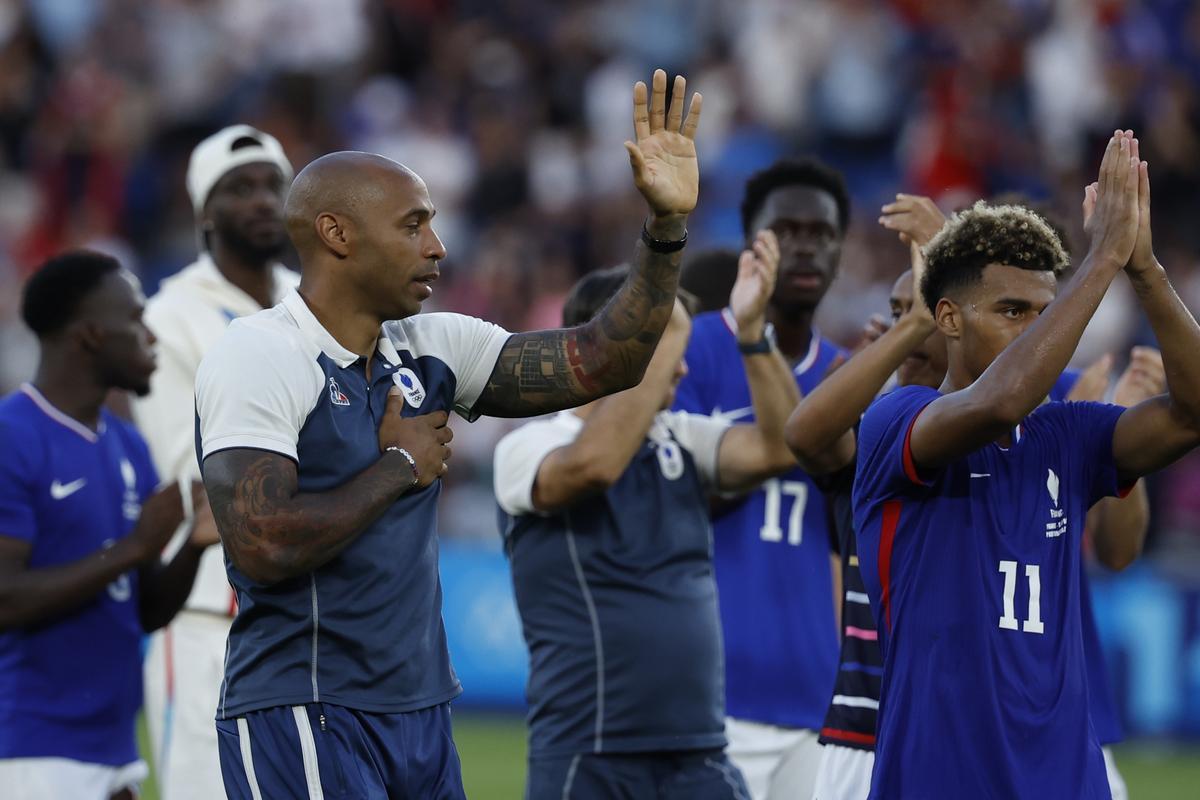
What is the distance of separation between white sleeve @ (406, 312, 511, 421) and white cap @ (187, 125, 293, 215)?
2.65 m

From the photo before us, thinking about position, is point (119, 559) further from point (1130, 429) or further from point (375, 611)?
point (1130, 429)

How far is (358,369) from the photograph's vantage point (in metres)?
4.81

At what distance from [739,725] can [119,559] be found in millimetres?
2430

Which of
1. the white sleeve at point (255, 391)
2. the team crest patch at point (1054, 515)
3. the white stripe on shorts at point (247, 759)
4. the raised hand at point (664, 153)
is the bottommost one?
the white stripe on shorts at point (247, 759)

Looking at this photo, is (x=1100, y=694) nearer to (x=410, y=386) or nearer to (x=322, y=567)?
(x=410, y=386)

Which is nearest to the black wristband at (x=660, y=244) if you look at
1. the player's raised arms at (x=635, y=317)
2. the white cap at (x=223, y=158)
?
the player's raised arms at (x=635, y=317)

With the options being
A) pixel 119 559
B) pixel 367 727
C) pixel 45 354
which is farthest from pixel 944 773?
pixel 45 354

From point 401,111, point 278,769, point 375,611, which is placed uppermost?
point 401,111

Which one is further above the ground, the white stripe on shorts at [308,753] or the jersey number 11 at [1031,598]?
the jersey number 11 at [1031,598]

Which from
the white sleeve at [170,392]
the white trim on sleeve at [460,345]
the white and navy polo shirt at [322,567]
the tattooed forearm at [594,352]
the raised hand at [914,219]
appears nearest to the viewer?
the white and navy polo shirt at [322,567]

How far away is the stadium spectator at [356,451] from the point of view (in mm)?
4516

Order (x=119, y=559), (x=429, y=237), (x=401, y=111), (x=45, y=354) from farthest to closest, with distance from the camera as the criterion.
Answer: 1. (x=401, y=111)
2. (x=45, y=354)
3. (x=119, y=559)
4. (x=429, y=237)

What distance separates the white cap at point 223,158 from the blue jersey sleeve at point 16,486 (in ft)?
5.31

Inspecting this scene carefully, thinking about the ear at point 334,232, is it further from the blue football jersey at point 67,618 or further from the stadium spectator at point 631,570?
the blue football jersey at point 67,618
